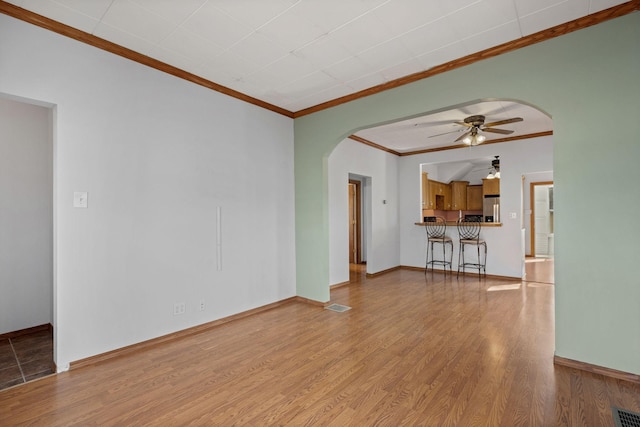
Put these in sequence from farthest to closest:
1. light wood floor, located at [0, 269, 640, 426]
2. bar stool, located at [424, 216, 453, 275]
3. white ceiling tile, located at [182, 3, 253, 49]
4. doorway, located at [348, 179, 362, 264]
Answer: doorway, located at [348, 179, 362, 264], bar stool, located at [424, 216, 453, 275], white ceiling tile, located at [182, 3, 253, 49], light wood floor, located at [0, 269, 640, 426]

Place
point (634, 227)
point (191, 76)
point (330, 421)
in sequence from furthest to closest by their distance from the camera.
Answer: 1. point (191, 76)
2. point (634, 227)
3. point (330, 421)

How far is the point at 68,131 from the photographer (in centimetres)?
253

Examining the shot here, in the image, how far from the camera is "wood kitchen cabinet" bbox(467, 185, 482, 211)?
9664 mm

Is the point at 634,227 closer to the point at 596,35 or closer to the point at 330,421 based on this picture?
the point at 596,35

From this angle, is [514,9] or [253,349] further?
[253,349]

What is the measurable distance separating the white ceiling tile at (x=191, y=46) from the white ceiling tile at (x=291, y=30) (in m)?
0.57

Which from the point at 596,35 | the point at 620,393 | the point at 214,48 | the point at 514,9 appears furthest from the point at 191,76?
the point at 620,393

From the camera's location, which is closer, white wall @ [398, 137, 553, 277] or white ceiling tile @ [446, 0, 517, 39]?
white ceiling tile @ [446, 0, 517, 39]

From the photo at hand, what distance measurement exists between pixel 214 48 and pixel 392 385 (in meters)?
3.32

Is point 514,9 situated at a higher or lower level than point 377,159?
higher

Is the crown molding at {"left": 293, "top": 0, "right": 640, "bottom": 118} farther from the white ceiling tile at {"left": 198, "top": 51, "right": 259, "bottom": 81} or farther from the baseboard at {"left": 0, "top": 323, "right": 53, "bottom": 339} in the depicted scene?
the baseboard at {"left": 0, "top": 323, "right": 53, "bottom": 339}

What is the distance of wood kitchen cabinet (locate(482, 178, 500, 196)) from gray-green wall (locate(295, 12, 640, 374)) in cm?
699

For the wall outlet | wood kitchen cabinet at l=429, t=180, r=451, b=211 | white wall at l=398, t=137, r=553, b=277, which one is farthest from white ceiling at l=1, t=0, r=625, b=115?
wood kitchen cabinet at l=429, t=180, r=451, b=211

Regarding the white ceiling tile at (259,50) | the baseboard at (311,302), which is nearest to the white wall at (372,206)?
the baseboard at (311,302)
